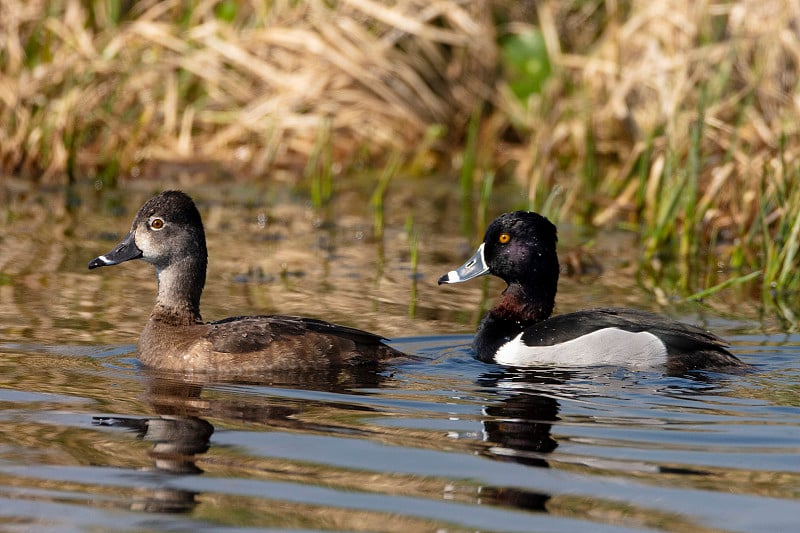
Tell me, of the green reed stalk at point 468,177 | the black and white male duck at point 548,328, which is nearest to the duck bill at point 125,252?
the black and white male duck at point 548,328

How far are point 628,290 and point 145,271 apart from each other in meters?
3.49

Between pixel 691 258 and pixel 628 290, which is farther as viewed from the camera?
pixel 691 258

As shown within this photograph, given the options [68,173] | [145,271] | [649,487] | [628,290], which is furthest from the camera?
[68,173]

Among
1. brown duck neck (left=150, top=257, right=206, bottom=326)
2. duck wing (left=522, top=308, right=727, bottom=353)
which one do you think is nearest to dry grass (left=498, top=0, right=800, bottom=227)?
duck wing (left=522, top=308, right=727, bottom=353)

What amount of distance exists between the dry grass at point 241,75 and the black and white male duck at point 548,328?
16.6 ft

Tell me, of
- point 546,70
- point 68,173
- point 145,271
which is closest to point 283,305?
point 145,271

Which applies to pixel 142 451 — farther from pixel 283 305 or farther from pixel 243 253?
pixel 243 253

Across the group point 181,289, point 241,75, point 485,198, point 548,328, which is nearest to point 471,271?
point 548,328

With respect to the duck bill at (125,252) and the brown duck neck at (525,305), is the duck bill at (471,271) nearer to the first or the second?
the brown duck neck at (525,305)

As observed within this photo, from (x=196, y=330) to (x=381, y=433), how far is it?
187 cm

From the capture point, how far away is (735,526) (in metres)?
4.34

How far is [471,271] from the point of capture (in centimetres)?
808

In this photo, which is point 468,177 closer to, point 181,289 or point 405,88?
point 405,88

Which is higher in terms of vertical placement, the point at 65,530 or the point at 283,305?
the point at 283,305
